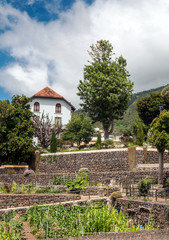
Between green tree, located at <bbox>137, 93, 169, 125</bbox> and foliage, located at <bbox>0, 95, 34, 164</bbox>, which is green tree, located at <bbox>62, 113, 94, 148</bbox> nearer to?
green tree, located at <bbox>137, 93, 169, 125</bbox>

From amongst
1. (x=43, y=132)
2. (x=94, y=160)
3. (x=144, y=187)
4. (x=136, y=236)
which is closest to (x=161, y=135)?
(x=144, y=187)

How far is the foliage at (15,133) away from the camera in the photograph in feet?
91.9

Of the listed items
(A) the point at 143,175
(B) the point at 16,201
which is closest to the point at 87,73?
(A) the point at 143,175

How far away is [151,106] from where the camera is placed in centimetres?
3638

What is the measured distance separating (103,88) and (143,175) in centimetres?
1613

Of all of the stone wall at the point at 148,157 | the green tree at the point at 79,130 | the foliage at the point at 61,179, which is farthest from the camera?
the green tree at the point at 79,130

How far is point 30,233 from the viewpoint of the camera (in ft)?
30.8

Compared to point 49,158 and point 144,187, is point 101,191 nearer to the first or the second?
point 144,187

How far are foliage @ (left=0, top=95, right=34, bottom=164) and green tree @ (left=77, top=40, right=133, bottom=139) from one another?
9043 millimetres

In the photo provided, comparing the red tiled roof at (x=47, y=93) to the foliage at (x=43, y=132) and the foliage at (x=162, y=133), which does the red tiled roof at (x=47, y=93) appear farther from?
the foliage at (x=162, y=133)

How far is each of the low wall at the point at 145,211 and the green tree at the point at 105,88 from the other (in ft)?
69.3

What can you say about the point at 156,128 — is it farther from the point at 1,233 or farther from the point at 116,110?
the point at 116,110

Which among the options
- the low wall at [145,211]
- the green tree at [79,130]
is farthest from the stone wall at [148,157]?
the green tree at [79,130]

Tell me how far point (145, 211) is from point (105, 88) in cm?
2290
